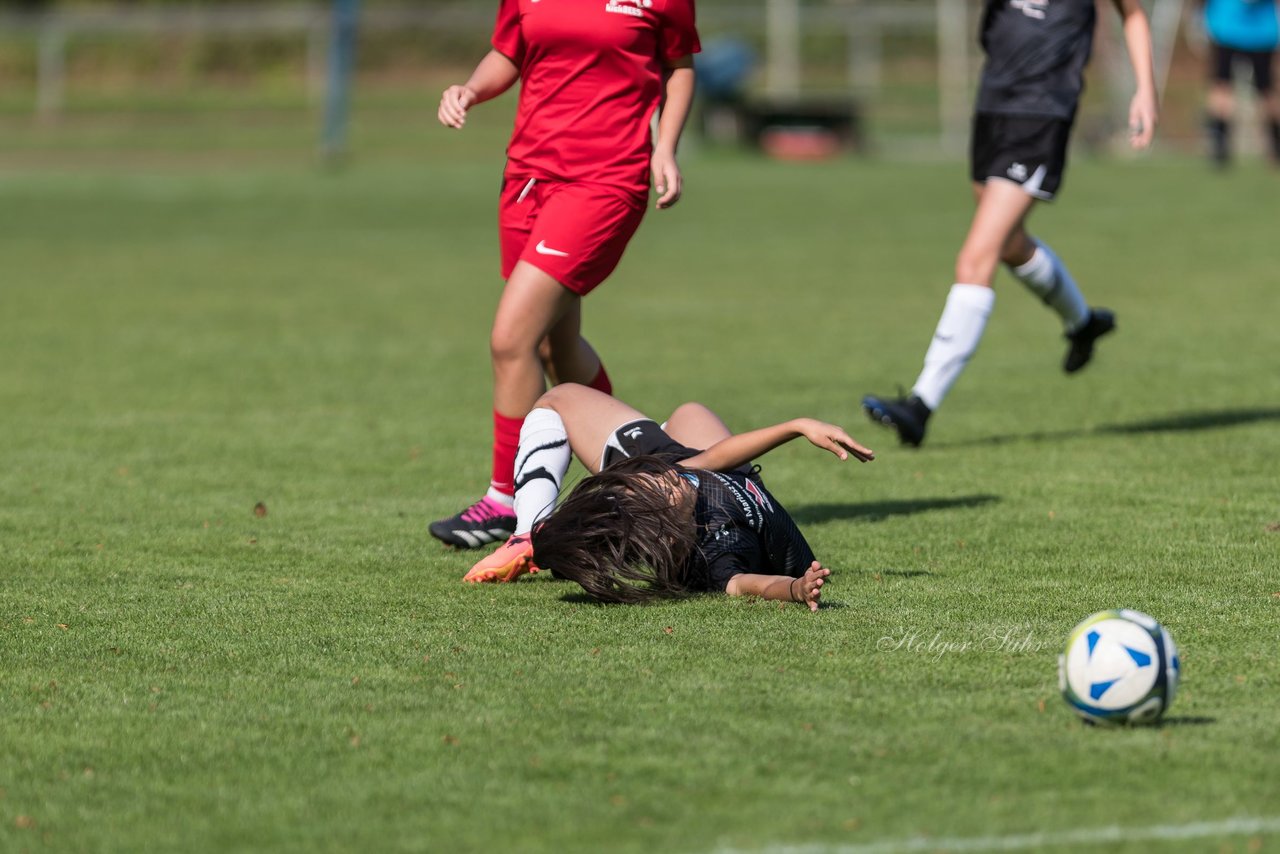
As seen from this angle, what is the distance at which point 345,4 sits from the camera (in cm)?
3144

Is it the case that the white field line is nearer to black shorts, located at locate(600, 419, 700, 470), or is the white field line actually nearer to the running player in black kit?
black shorts, located at locate(600, 419, 700, 470)

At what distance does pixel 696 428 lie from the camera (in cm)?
616

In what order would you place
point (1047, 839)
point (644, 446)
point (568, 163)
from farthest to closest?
point (568, 163), point (644, 446), point (1047, 839)

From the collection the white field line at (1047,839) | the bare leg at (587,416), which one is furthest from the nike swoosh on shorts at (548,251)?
the white field line at (1047,839)

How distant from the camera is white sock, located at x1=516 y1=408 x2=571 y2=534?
6062 millimetres

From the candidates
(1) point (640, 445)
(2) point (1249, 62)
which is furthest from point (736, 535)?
(2) point (1249, 62)

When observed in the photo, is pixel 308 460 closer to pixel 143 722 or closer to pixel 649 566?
pixel 649 566

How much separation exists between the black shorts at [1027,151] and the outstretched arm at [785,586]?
10.6 ft

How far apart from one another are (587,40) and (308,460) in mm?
2669

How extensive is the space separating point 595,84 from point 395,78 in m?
43.0

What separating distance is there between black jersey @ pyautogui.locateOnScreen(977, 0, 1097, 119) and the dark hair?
348 centimetres

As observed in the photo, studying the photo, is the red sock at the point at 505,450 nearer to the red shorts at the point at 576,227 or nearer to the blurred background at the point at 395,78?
the red shorts at the point at 576,227

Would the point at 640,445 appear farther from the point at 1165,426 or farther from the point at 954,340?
the point at 1165,426

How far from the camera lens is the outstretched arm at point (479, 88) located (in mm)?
6562
